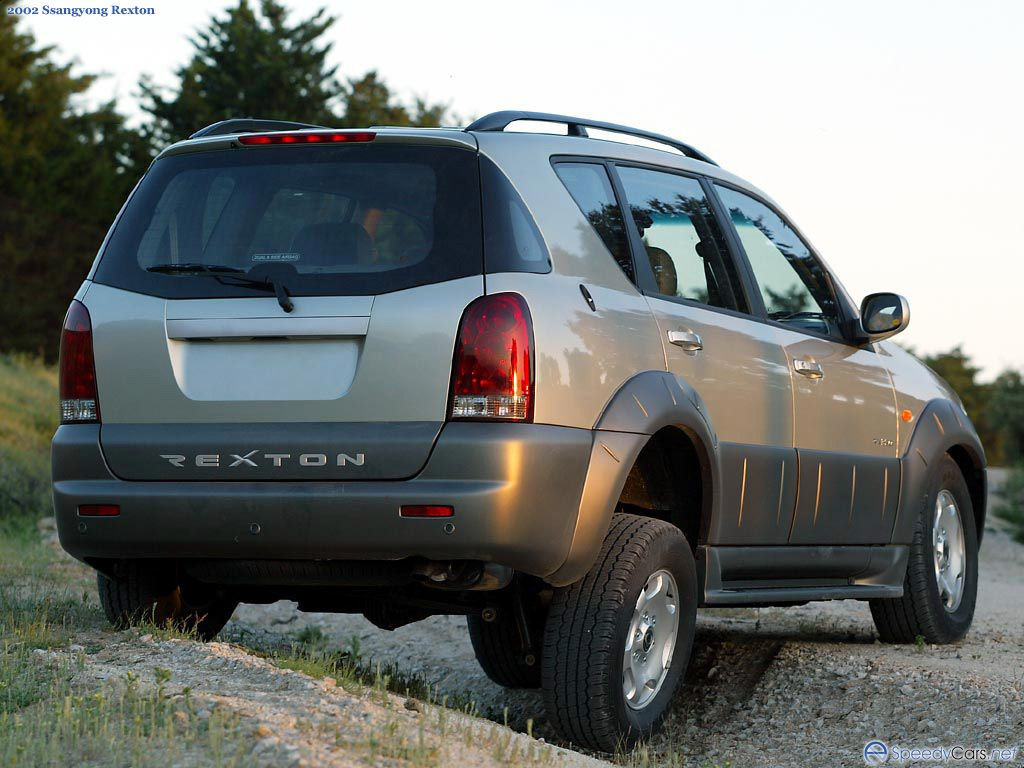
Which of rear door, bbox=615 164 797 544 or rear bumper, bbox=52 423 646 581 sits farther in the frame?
rear door, bbox=615 164 797 544

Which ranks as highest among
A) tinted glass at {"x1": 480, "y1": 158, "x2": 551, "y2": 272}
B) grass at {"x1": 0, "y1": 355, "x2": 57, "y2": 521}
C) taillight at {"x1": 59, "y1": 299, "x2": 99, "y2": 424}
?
tinted glass at {"x1": 480, "y1": 158, "x2": 551, "y2": 272}

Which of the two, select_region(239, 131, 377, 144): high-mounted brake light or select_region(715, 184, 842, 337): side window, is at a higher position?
select_region(239, 131, 377, 144): high-mounted brake light

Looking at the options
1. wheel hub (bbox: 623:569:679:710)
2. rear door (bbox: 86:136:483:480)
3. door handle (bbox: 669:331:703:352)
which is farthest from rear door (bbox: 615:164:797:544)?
rear door (bbox: 86:136:483:480)

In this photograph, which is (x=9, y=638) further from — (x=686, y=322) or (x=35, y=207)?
(x=35, y=207)

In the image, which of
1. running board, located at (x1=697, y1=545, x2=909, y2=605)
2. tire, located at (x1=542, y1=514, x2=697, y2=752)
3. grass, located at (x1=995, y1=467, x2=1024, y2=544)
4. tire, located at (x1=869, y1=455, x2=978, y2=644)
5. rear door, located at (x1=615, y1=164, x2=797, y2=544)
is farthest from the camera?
grass, located at (x1=995, y1=467, x2=1024, y2=544)

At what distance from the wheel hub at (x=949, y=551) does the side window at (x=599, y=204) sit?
2666 millimetres

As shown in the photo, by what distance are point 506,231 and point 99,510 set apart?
1.56 m

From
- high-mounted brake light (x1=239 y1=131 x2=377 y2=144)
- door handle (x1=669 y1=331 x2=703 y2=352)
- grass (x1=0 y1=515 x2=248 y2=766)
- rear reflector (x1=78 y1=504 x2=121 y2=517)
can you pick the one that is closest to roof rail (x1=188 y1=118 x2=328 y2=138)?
high-mounted brake light (x1=239 y1=131 x2=377 y2=144)

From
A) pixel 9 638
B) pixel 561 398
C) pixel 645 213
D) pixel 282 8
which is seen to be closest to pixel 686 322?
pixel 645 213

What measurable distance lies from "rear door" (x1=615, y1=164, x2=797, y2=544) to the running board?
0.26 feet

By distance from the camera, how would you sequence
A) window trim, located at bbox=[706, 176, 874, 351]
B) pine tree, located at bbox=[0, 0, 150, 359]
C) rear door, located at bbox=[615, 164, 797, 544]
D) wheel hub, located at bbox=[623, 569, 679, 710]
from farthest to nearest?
pine tree, located at bbox=[0, 0, 150, 359] < window trim, located at bbox=[706, 176, 874, 351] < rear door, located at bbox=[615, 164, 797, 544] < wheel hub, located at bbox=[623, 569, 679, 710]

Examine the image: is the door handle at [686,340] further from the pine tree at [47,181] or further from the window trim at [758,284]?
the pine tree at [47,181]

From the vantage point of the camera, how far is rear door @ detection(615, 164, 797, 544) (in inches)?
194

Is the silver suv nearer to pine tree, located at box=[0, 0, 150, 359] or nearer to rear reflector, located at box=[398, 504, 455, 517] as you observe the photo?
rear reflector, located at box=[398, 504, 455, 517]
